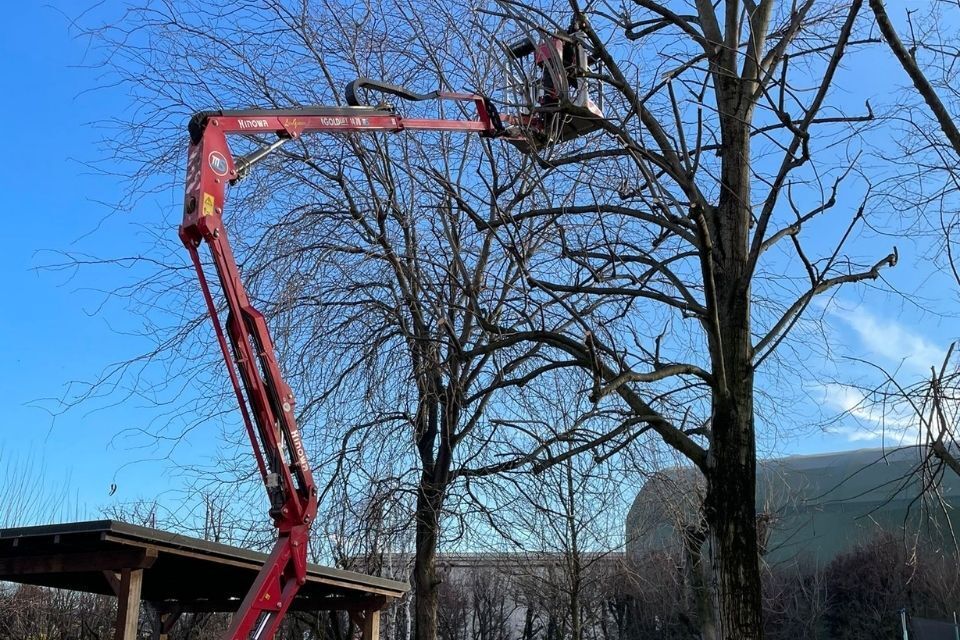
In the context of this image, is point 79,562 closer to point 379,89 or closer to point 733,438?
point 379,89

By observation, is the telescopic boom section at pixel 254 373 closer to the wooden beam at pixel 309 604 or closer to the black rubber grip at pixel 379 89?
the black rubber grip at pixel 379 89

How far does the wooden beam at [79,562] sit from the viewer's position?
25.2 ft

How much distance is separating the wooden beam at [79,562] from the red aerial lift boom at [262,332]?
1407mm

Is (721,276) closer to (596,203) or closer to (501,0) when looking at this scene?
(596,203)

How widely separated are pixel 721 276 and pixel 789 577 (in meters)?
25.6

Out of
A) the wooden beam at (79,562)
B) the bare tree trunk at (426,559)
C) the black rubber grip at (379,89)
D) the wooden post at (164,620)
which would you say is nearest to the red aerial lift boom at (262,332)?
the black rubber grip at (379,89)

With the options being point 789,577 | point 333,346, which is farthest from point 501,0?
point 789,577

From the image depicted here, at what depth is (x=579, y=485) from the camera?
944 centimetres

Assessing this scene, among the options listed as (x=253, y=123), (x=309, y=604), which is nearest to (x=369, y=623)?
(x=309, y=604)

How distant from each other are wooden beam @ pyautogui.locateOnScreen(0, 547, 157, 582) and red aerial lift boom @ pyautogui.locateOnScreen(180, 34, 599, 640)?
55.4 inches

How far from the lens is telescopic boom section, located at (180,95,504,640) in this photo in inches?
258

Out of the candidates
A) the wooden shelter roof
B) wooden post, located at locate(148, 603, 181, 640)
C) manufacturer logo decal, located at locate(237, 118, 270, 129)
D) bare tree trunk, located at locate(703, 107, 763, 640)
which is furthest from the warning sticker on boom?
wooden post, located at locate(148, 603, 181, 640)

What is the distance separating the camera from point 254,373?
6797mm

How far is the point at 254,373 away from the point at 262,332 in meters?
0.33
